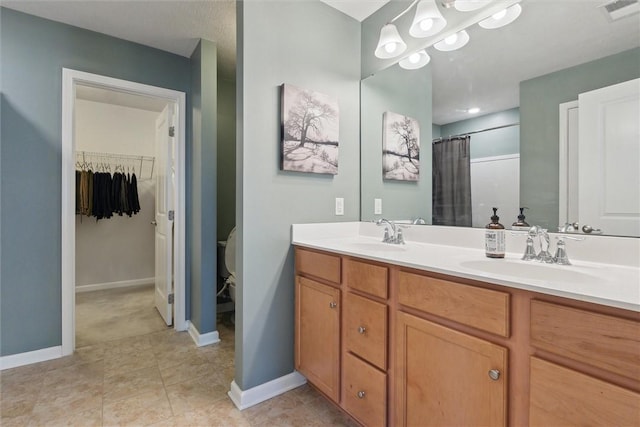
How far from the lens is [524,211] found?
4.62 ft

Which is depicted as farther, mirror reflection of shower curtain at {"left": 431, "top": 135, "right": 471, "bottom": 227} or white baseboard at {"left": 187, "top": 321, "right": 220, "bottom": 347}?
white baseboard at {"left": 187, "top": 321, "right": 220, "bottom": 347}

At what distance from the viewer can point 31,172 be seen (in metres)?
2.17

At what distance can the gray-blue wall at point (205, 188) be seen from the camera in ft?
8.17

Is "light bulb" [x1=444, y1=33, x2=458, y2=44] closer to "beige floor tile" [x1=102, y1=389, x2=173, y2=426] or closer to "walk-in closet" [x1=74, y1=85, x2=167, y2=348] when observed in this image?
"beige floor tile" [x1=102, y1=389, x2=173, y2=426]

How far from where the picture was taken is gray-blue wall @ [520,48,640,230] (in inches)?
48.5

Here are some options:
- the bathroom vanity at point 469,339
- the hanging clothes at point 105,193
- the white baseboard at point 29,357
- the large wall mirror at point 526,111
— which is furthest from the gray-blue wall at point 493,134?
the hanging clothes at point 105,193

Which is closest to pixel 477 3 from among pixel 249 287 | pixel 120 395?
pixel 249 287

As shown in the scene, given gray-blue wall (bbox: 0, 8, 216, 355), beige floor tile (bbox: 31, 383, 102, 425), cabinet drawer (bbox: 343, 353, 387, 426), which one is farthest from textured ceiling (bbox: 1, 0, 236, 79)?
beige floor tile (bbox: 31, 383, 102, 425)

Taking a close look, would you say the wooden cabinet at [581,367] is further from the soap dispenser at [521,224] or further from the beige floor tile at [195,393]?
the beige floor tile at [195,393]

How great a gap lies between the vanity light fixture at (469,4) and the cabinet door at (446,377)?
1.56 meters

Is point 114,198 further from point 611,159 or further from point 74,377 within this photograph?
point 611,159

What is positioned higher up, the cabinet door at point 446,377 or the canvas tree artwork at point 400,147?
the canvas tree artwork at point 400,147

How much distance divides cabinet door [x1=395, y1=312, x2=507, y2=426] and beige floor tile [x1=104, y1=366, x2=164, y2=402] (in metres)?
1.55

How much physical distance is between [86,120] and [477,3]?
182 inches
